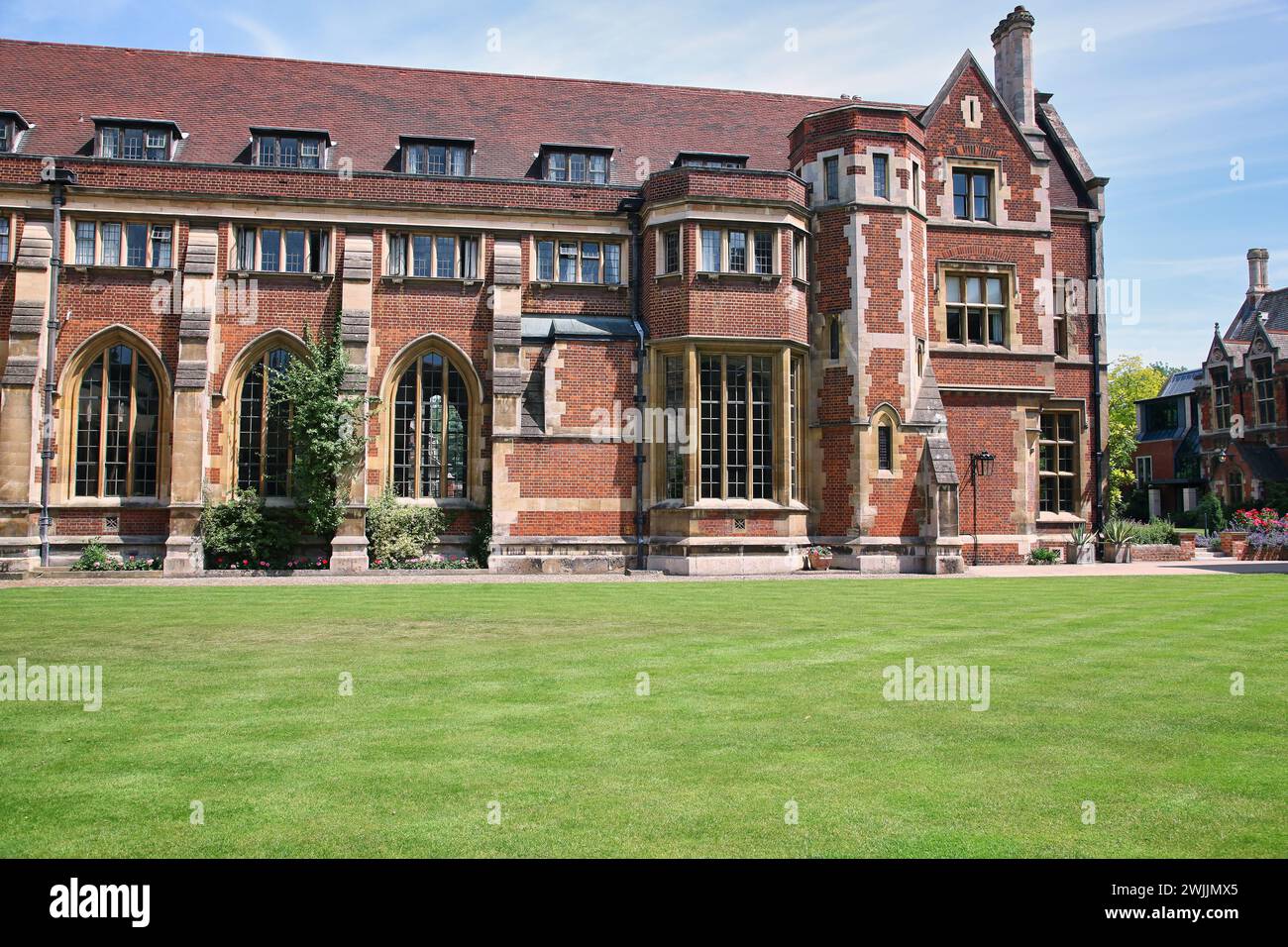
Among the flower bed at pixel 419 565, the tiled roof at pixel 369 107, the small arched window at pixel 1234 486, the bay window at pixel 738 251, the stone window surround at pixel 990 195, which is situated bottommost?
the flower bed at pixel 419 565

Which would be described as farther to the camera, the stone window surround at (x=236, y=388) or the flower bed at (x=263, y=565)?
the stone window surround at (x=236, y=388)

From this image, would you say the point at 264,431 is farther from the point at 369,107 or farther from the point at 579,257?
the point at 369,107

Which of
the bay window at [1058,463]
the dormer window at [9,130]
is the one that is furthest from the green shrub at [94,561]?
the bay window at [1058,463]

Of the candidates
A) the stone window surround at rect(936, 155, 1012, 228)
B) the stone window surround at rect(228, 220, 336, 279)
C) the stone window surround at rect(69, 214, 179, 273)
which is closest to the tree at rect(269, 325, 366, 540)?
the stone window surround at rect(228, 220, 336, 279)

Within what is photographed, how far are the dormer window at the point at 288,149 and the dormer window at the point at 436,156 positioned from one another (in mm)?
2289

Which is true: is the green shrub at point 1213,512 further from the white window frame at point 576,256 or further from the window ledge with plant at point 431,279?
the window ledge with plant at point 431,279

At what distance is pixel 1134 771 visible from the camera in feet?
19.5

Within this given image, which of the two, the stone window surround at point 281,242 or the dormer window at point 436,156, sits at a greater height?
A: the dormer window at point 436,156

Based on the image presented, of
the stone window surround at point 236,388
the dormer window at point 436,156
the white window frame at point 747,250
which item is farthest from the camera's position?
the dormer window at point 436,156

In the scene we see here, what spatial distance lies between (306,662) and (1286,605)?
1413cm

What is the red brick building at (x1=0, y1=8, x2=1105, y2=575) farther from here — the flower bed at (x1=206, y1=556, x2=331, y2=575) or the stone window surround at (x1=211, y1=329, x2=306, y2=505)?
the flower bed at (x1=206, y1=556, x2=331, y2=575)

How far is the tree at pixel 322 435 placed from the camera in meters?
24.6

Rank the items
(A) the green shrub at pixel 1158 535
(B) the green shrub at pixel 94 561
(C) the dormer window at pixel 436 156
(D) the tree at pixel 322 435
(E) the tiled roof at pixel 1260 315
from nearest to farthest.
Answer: (B) the green shrub at pixel 94 561 < (D) the tree at pixel 322 435 < (C) the dormer window at pixel 436 156 < (A) the green shrub at pixel 1158 535 < (E) the tiled roof at pixel 1260 315
